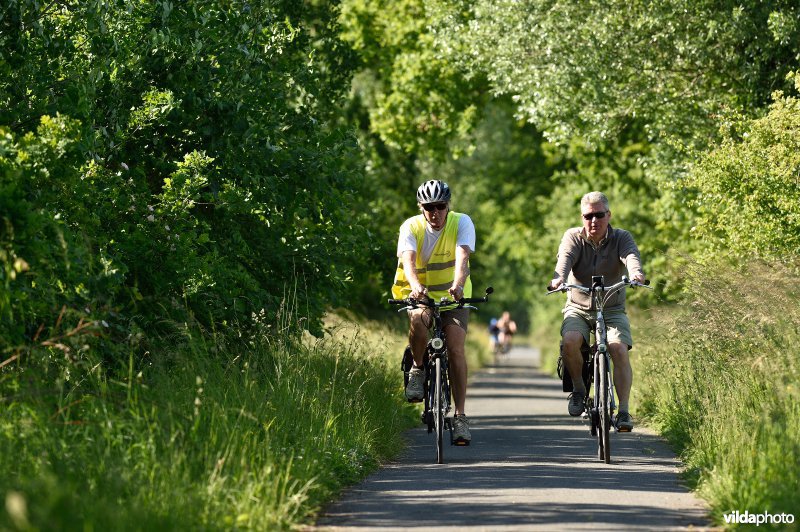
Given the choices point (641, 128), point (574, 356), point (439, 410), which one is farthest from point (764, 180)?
point (641, 128)

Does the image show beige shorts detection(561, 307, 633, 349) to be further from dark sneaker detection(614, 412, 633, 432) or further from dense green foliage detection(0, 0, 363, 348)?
dense green foliage detection(0, 0, 363, 348)

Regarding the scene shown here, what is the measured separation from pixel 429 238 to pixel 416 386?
121 centimetres

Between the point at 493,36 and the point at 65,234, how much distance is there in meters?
16.6

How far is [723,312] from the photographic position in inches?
507

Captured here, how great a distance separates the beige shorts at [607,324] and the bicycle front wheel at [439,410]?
3.53ft

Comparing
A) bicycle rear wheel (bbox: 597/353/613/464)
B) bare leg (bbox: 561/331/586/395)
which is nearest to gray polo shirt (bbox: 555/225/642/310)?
bare leg (bbox: 561/331/586/395)

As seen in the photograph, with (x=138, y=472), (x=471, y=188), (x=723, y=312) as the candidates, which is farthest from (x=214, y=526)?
(x=471, y=188)

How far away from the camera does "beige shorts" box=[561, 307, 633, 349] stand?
1134 centimetres

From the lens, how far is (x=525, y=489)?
9156 mm

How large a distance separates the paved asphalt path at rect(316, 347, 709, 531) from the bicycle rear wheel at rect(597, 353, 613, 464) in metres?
0.13

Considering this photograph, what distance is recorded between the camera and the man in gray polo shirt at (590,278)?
11328 millimetres

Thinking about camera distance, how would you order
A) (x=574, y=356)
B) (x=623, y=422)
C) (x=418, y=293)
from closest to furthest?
(x=623, y=422)
(x=418, y=293)
(x=574, y=356)

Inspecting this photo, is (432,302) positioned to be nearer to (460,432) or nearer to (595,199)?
(460,432)

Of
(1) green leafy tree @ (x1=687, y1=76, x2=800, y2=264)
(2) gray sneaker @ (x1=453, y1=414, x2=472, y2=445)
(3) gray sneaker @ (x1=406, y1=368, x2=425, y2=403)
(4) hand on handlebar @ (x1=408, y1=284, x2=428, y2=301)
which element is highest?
(1) green leafy tree @ (x1=687, y1=76, x2=800, y2=264)
